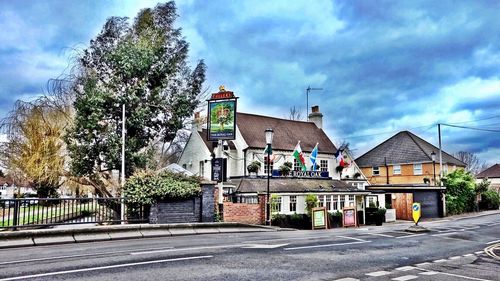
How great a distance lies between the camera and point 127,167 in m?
26.5

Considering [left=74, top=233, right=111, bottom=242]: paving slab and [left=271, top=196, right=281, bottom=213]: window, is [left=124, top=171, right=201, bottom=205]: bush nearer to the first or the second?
[left=74, top=233, right=111, bottom=242]: paving slab

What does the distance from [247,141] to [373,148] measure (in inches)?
1218

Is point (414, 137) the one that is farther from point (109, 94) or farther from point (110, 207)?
point (110, 207)

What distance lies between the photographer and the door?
38891mm

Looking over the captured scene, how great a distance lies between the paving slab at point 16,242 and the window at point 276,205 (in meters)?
18.3

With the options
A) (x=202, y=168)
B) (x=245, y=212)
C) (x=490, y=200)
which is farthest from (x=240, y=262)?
(x=490, y=200)

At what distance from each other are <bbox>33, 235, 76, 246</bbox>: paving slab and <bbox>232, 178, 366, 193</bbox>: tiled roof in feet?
56.5

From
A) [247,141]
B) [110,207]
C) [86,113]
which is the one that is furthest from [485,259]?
[247,141]

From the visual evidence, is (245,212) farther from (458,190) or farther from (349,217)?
(458,190)

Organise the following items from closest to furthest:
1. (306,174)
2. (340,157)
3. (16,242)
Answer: (16,242)
(306,174)
(340,157)

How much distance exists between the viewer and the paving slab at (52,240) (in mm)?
12953

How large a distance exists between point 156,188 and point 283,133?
983 inches

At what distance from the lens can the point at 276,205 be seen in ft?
98.5

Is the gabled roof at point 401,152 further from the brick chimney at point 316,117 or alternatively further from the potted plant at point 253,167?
the potted plant at point 253,167
